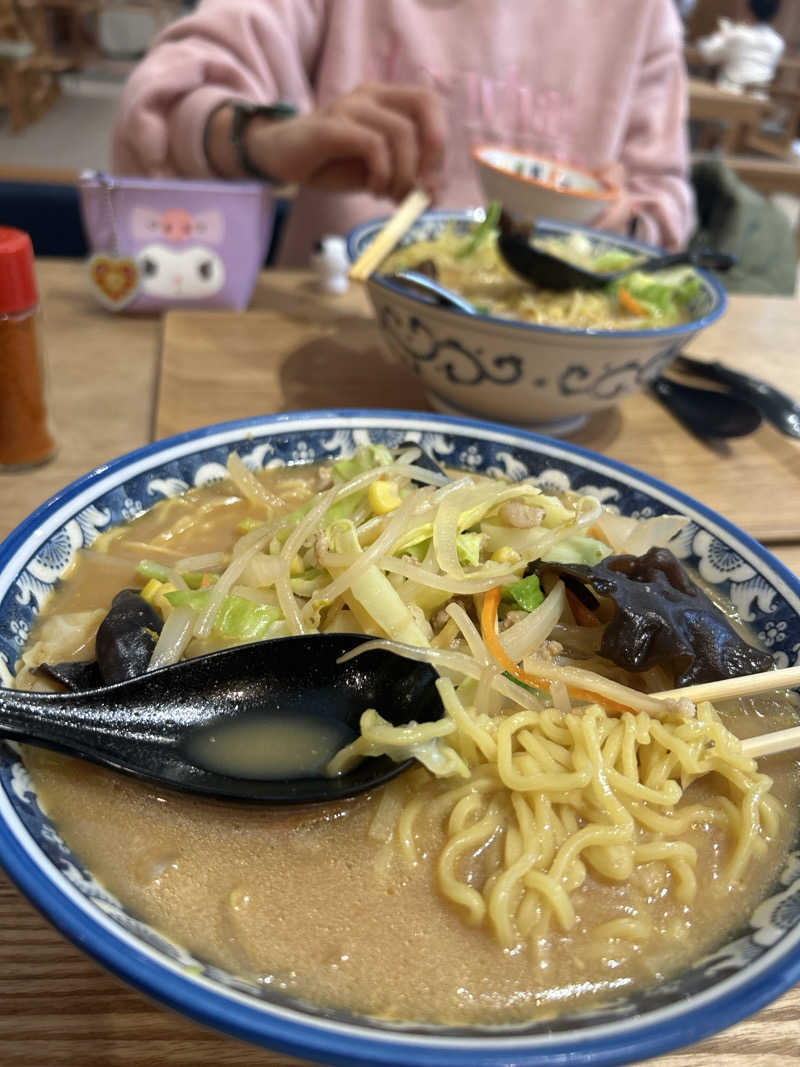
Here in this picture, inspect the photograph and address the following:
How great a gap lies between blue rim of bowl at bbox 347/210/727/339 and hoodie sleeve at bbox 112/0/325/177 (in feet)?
3.64

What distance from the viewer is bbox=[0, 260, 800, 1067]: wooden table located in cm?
72

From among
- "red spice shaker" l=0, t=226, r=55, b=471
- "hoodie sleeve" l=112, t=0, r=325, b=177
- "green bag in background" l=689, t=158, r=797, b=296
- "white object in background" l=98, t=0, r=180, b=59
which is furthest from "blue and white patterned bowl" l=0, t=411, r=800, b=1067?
"white object in background" l=98, t=0, r=180, b=59

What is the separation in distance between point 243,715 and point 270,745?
0.15 feet

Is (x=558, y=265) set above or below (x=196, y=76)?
below

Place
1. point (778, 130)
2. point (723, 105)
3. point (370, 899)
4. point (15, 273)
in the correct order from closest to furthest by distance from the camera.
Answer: point (370, 899) < point (15, 273) < point (723, 105) < point (778, 130)

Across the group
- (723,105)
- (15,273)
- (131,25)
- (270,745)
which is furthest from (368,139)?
(131,25)

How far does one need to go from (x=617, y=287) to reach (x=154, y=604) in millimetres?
1488

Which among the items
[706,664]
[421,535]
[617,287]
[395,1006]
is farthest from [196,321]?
[395,1006]

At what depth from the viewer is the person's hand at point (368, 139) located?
241 cm

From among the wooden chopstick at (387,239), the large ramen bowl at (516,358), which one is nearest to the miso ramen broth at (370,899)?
the large ramen bowl at (516,358)

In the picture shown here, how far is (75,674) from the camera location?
33.5 inches

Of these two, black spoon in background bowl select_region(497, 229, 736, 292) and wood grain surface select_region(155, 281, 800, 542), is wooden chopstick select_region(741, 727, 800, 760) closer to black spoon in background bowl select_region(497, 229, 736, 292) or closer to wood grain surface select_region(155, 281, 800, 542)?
wood grain surface select_region(155, 281, 800, 542)

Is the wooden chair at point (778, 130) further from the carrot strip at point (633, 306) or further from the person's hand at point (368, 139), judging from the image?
the carrot strip at point (633, 306)

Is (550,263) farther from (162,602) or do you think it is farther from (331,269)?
(162,602)
